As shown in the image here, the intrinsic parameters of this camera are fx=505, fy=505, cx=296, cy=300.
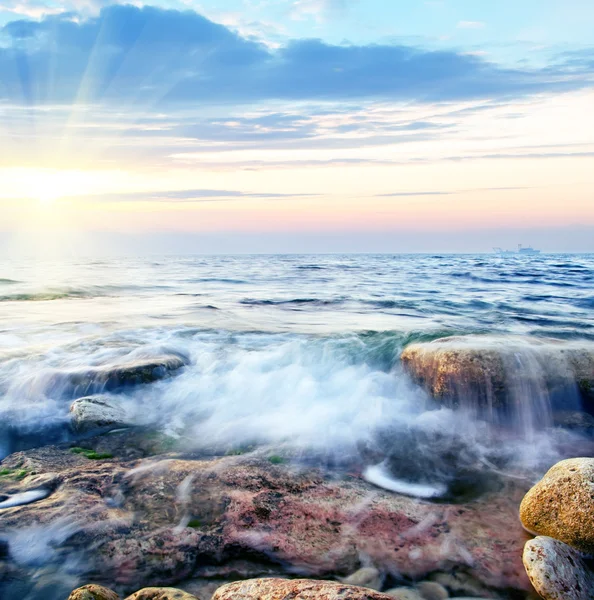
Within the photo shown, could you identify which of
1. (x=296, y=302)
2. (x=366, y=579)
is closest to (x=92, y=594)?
(x=366, y=579)

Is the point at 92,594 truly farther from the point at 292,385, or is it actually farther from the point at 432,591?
the point at 292,385

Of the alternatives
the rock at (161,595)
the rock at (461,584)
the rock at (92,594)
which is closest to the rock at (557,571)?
the rock at (461,584)

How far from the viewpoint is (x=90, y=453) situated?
16.7 ft

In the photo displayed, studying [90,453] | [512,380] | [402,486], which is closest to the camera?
[402,486]

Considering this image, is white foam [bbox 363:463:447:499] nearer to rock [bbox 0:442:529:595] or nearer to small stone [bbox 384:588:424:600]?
rock [bbox 0:442:529:595]

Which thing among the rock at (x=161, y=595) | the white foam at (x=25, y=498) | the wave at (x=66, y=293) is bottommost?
the wave at (x=66, y=293)

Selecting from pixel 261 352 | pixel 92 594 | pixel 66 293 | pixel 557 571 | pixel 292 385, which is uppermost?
pixel 92 594

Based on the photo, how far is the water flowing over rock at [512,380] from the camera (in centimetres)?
618

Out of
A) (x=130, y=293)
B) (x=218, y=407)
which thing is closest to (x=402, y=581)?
(x=218, y=407)

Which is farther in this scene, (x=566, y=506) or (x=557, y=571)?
(x=566, y=506)

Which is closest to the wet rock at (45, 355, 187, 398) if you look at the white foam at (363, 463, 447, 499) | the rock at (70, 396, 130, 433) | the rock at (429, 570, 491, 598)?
the rock at (70, 396, 130, 433)

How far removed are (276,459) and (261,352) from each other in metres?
3.88

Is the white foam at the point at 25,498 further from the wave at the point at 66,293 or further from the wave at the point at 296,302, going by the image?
the wave at the point at 66,293

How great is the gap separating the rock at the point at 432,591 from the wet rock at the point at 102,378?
16.0 feet
